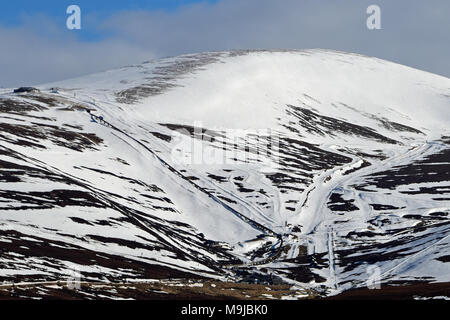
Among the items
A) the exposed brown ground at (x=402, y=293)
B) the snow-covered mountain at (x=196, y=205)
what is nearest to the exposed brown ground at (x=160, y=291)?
the snow-covered mountain at (x=196, y=205)

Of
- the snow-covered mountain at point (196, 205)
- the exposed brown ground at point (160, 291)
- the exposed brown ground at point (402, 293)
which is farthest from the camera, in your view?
the snow-covered mountain at point (196, 205)

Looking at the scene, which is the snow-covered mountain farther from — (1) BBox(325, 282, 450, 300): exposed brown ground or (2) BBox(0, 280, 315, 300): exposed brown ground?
(1) BBox(325, 282, 450, 300): exposed brown ground

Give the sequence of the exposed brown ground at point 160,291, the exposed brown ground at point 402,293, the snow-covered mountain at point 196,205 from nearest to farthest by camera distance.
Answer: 1. the exposed brown ground at point 402,293
2. the exposed brown ground at point 160,291
3. the snow-covered mountain at point 196,205

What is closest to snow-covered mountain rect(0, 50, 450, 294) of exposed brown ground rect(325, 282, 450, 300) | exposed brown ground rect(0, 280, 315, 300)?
exposed brown ground rect(0, 280, 315, 300)

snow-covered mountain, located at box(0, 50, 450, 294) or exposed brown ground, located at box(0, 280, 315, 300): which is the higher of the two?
snow-covered mountain, located at box(0, 50, 450, 294)

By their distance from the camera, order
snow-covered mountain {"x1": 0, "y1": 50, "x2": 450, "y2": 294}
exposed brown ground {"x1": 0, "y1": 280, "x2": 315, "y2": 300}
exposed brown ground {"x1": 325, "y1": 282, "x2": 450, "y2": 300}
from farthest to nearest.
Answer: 1. snow-covered mountain {"x1": 0, "y1": 50, "x2": 450, "y2": 294}
2. exposed brown ground {"x1": 0, "y1": 280, "x2": 315, "y2": 300}
3. exposed brown ground {"x1": 325, "y1": 282, "x2": 450, "y2": 300}

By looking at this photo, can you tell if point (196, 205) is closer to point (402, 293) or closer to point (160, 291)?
point (160, 291)

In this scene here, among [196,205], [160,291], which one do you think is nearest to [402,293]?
[160,291]

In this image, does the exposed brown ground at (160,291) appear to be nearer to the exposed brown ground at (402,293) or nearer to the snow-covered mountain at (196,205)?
the snow-covered mountain at (196,205)

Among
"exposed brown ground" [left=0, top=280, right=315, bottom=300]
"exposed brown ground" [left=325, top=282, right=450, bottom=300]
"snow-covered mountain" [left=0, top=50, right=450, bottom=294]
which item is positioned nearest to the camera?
"exposed brown ground" [left=325, top=282, right=450, bottom=300]

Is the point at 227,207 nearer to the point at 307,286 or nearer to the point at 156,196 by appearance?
the point at 156,196
